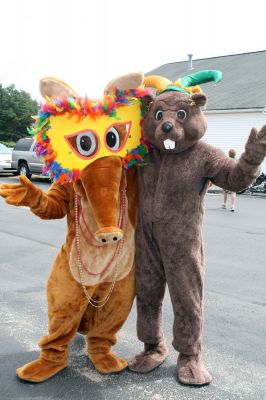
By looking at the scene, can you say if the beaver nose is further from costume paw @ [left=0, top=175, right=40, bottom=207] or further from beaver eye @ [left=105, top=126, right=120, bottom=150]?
costume paw @ [left=0, top=175, right=40, bottom=207]

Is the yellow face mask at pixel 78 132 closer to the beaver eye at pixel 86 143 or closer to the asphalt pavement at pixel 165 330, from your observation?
the beaver eye at pixel 86 143

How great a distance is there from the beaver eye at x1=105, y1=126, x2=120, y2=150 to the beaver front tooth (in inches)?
12.1

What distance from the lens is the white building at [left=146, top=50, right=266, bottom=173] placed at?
67.4 ft

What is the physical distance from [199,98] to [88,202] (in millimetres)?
975

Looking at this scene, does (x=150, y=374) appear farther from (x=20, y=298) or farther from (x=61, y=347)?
(x=20, y=298)

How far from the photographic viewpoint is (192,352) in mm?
3111

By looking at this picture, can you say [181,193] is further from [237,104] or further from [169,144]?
[237,104]

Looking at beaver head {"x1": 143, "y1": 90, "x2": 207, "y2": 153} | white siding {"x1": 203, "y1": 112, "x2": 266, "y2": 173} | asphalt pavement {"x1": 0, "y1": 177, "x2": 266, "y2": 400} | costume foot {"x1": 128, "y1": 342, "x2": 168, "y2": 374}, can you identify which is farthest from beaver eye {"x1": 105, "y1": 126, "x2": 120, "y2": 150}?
white siding {"x1": 203, "y1": 112, "x2": 266, "y2": 173}

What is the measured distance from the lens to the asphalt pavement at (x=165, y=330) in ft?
9.95

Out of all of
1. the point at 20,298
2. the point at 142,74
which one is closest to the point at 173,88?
the point at 142,74

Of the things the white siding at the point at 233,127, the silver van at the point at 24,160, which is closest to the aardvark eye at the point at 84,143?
the silver van at the point at 24,160

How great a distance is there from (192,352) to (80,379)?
79 cm

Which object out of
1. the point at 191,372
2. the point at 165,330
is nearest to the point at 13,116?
the point at 165,330

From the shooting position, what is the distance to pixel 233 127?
21281 mm
